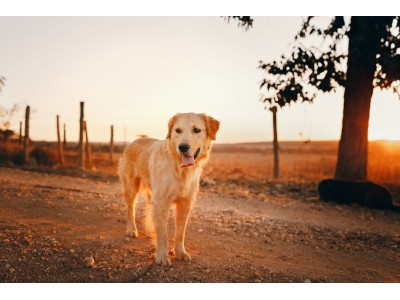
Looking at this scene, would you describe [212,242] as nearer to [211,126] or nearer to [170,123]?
[211,126]

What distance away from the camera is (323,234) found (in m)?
5.86

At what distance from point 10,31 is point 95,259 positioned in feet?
13.4

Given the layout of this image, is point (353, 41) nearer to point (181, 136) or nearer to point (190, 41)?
point (190, 41)

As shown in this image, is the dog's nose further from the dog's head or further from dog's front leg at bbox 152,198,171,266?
dog's front leg at bbox 152,198,171,266

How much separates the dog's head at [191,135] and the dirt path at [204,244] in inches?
50.4

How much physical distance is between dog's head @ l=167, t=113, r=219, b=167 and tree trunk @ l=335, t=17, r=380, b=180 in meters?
6.30

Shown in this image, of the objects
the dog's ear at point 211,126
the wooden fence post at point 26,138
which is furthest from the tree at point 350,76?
the wooden fence post at point 26,138

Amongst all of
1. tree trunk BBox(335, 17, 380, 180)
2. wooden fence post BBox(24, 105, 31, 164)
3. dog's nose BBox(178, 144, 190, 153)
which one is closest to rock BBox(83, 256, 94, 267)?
dog's nose BBox(178, 144, 190, 153)

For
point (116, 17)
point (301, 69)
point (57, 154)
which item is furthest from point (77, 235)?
point (57, 154)

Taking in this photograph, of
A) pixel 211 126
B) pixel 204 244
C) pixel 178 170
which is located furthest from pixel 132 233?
pixel 211 126

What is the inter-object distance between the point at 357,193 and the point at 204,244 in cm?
551

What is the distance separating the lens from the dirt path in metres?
3.62

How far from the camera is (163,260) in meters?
3.88

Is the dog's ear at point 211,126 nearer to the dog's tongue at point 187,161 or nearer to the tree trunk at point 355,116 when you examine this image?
the dog's tongue at point 187,161
